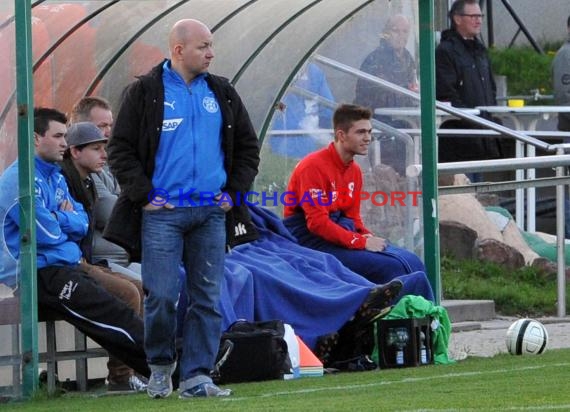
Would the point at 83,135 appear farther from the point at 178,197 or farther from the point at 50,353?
the point at 178,197

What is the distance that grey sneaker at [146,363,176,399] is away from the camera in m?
9.45

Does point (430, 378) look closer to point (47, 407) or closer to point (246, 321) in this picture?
point (246, 321)

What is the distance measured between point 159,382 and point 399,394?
1.39m

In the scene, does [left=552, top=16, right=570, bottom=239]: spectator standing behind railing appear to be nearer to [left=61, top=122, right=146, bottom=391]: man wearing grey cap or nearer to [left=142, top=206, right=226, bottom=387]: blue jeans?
[left=61, top=122, right=146, bottom=391]: man wearing grey cap

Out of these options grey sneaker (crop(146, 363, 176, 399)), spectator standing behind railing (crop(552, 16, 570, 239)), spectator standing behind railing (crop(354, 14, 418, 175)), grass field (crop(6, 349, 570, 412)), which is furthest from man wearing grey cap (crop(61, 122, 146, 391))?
spectator standing behind railing (crop(552, 16, 570, 239))

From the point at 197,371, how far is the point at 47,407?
862 mm

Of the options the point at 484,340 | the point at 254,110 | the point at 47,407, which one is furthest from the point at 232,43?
the point at 47,407

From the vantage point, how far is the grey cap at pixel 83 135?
10.9 metres

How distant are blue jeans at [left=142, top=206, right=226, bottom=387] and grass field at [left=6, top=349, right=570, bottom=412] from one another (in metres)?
0.27

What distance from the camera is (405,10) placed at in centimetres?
1303

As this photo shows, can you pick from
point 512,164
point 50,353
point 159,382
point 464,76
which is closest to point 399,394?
point 159,382

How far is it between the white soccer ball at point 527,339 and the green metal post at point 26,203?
11.6 ft

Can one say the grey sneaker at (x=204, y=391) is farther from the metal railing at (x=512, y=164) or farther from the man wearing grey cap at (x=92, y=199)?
the metal railing at (x=512, y=164)

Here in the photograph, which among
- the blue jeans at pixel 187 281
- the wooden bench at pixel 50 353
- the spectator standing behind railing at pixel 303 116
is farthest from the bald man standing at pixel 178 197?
the spectator standing behind railing at pixel 303 116
